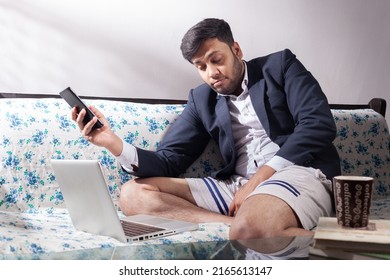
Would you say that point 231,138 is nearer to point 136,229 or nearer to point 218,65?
point 218,65

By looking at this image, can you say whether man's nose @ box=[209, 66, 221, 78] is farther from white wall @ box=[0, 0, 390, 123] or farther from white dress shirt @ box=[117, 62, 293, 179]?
white wall @ box=[0, 0, 390, 123]

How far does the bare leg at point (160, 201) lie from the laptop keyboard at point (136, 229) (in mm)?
199

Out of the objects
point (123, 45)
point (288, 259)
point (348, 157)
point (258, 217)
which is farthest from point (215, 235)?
point (123, 45)

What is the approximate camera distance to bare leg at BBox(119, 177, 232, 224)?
1.48 metres

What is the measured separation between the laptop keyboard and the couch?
0.43 feet

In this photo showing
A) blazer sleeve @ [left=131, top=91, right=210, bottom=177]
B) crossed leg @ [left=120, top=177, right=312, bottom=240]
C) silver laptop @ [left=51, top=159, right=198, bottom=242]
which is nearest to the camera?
silver laptop @ [left=51, top=159, right=198, bottom=242]

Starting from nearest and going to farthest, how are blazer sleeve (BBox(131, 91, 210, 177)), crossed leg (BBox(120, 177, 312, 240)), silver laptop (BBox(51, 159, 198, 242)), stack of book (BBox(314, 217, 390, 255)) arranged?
stack of book (BBox(314, 217, 390, 255)) → silver laptop (BBox(51, 159, 198, 242)) → crossed leg (BBox(120, 177, 312, 240)) → blazer sleeve (BBox(131, 91, 210, 177))

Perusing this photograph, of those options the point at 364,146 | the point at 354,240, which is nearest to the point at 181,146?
the point at 364,146

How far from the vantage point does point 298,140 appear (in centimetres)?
144

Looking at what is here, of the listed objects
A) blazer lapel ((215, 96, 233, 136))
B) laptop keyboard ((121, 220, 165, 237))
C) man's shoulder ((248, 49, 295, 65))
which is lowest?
laptop keyboard ((121, 220, 165, 237))

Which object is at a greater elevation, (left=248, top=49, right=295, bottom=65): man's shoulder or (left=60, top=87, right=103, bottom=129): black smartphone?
(left=248, top=49, right=295, bottom=65): man's shoulder

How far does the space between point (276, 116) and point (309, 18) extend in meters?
0.60

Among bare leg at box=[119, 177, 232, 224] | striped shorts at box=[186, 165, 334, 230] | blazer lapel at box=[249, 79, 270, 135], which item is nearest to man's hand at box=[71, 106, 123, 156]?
bare leg at box=[119, 177, 232, 224]

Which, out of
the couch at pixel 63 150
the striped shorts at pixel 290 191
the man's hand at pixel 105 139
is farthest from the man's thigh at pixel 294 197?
the man's hand at pixel 105 139
